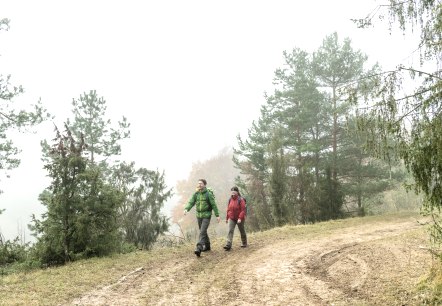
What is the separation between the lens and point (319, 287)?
6328mm

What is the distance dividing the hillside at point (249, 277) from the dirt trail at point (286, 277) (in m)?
0.02

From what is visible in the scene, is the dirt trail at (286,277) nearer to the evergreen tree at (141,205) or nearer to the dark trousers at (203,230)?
the dark trousers at (203,230)

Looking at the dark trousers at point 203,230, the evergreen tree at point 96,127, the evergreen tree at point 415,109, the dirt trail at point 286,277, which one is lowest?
the dirt trail at point 286,277

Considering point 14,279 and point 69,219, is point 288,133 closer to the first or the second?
point 69,219

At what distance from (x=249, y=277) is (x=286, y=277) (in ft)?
2.47

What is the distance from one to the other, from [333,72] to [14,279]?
23.3 meters

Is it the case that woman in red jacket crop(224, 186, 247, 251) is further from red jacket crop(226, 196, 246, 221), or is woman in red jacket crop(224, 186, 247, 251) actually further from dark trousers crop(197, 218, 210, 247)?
dark trousers crop(197, 218, 210, 247)

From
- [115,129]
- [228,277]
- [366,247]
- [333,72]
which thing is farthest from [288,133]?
[228,277]

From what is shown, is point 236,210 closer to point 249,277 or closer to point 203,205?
point 203,205

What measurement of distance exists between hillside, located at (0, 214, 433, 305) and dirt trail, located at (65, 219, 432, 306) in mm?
16

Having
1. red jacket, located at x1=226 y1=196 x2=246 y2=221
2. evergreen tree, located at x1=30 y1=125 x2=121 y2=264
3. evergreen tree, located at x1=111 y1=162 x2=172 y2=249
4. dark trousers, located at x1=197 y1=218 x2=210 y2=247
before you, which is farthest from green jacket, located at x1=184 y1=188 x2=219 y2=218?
evergreen tree, located at x1=111 y1=162 x2=172 y2=249

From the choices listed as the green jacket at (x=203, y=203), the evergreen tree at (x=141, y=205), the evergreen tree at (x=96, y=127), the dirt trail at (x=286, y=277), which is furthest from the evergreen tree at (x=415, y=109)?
the evergreen tree at (x=96, y=127)

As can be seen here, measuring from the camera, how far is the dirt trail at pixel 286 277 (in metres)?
5.85

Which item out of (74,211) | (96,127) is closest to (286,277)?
(74,211)
